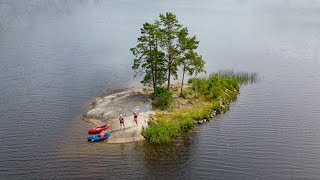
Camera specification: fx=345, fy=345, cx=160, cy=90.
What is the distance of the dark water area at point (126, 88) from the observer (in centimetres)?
4688

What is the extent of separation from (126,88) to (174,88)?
10.9 metres

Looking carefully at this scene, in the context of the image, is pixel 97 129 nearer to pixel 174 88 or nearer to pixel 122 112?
pixel 122 112

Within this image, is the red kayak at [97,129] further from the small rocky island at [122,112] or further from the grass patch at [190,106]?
the grass patch at [190,106]

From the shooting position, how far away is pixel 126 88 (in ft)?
248

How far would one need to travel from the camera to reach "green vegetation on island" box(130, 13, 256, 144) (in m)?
60.0

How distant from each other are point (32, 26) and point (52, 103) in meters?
75.3

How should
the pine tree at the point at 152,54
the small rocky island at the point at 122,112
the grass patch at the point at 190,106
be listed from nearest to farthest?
the small rocky island at the point at 122,112, the grass patch at the point at 190,106, the pine tree at the point at 152,54

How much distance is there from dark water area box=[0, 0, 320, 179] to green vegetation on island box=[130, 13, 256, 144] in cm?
271

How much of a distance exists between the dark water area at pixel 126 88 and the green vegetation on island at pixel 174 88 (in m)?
2.71

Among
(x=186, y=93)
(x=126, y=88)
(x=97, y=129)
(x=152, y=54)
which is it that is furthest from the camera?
(x=126, y=88)

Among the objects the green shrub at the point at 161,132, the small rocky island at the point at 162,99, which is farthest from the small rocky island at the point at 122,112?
the green shrub at the point at 161,132

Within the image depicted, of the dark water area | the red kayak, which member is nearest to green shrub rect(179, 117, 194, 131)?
the dark water area

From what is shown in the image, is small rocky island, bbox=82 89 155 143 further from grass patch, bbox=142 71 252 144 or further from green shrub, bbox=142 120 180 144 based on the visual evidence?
grass patch, bbox=142 71 252 144

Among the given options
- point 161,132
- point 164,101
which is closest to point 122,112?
point 164,101
